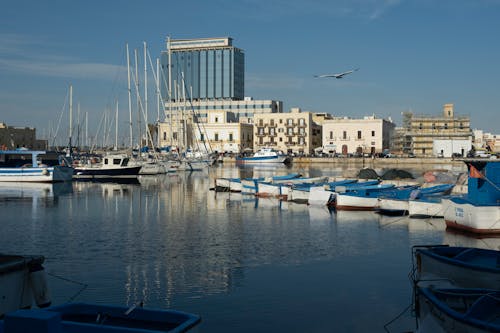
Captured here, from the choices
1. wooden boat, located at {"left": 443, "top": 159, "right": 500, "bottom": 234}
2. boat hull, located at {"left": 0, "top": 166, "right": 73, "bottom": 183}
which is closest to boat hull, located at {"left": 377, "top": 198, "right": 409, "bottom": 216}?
wooden boat, located at {"left": 443, "top": 159, "right": 500, "bottom": 234}

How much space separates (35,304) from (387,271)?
10.6 meters

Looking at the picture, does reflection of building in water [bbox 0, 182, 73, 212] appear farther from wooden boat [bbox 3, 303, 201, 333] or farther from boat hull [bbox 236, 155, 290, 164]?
boat hull [bbox 236, 155, 290, 164]

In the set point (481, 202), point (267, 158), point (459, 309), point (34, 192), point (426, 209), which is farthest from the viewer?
point (267, 158)

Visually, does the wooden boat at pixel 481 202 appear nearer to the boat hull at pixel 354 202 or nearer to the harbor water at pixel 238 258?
the harbor water at pixel 238 258

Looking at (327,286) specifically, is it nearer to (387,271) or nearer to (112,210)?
(387,271)

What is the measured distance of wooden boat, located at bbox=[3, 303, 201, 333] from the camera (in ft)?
25.4

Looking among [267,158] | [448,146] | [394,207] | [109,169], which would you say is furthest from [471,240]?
[267,158]

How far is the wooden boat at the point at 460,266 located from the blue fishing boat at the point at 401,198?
17660 millimetres

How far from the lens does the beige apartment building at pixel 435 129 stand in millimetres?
111500

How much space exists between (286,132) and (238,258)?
113 meters

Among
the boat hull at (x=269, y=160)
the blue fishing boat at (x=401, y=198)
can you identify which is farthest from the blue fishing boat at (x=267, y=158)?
the blue fishing boat at (x=401, y=198)

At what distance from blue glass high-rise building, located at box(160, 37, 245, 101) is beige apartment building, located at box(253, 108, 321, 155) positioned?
32904 millimetres

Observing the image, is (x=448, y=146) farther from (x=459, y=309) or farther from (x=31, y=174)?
(x=459, y=309)

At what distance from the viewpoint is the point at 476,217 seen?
2431 cm
